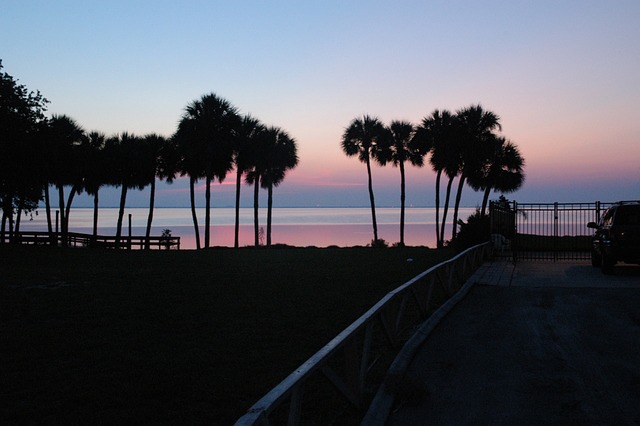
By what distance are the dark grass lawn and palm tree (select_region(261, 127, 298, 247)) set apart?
3231 centimetres

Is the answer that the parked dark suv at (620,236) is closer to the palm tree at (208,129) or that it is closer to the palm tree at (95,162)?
the palm tree at (208,129)

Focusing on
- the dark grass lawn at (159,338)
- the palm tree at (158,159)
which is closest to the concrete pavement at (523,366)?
the dark grass lawn at (159,338)

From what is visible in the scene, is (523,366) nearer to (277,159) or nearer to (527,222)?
(527,222)

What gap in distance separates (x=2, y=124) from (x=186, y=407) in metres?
21.3

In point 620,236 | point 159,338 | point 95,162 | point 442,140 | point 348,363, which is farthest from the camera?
point 95,162

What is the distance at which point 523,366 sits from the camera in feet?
22.5

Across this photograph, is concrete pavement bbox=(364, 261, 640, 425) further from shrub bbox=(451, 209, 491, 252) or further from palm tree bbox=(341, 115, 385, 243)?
palm tree bbox=(341, 115, 385, 243)

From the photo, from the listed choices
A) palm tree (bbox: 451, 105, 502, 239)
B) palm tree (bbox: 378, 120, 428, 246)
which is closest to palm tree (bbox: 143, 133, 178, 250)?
palm tree (bbox: 378, 120, 428, 246)

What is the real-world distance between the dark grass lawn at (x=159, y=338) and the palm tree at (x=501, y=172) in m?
30.3

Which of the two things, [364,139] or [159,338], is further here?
[364,139]

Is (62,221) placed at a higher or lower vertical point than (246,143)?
lower

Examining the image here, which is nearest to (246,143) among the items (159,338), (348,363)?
(159,338)

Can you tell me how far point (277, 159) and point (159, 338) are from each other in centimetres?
4227

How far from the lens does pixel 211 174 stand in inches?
1886
